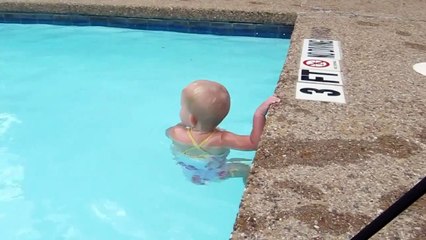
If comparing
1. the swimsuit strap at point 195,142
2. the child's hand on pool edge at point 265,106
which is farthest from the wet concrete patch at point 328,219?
the swimsuit strap at point 195,142

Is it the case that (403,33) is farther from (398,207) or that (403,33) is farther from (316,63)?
(398,207)

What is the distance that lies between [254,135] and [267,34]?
2.91 meters

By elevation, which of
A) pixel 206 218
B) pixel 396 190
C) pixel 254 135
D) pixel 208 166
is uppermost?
pixel 396 190

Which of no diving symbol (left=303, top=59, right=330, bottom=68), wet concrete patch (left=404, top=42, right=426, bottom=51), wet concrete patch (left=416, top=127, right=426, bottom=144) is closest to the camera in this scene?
wet concrete patch (left=416, top=127, right=426, bottom=144)

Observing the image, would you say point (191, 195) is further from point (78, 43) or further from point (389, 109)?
point (78, 43)

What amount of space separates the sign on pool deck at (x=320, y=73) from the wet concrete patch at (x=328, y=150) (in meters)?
0.52

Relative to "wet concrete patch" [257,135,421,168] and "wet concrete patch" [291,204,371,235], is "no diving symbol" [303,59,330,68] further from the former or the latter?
"wet concrete patch" [291,204,371,235]

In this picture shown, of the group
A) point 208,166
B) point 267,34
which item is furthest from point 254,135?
point 267,34

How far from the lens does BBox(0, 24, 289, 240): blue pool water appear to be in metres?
3.05

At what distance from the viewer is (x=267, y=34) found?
5.53m

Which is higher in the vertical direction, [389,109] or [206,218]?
[389,109]

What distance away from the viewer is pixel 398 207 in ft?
3.00

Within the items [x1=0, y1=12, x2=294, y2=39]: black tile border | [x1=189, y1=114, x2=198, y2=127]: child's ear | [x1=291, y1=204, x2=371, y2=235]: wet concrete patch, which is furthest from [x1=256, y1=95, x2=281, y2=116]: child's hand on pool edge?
[x1=0, y1=12, x2=294, y2=39]: black tile border

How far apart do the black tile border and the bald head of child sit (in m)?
2.77
